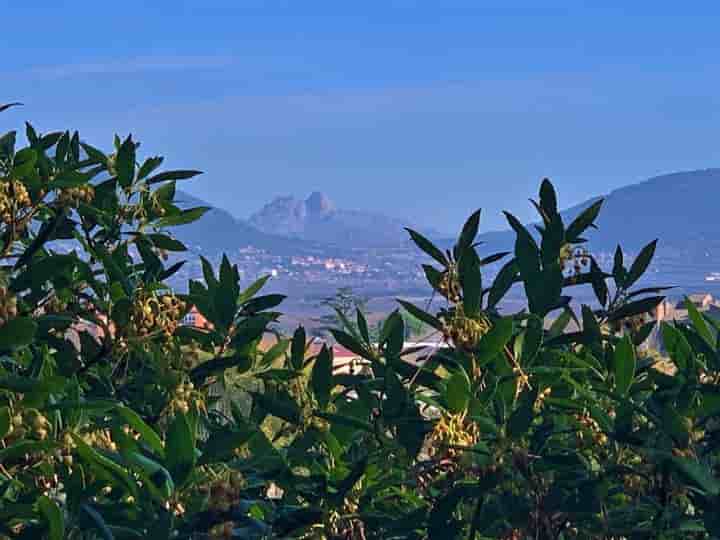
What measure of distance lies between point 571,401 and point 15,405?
28.5 inches

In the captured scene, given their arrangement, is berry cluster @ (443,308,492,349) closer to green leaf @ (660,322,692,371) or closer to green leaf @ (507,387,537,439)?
green leaf @ (507,387,537,439)

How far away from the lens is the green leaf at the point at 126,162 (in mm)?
2154

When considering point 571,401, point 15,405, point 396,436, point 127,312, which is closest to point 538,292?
point 571,401

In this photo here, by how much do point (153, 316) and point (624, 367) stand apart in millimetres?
677

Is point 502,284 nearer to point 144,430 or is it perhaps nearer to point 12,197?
point 144,430

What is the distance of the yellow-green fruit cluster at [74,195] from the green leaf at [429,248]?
593 millimetres

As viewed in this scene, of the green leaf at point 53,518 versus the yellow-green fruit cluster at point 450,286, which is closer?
the green leaf at point 53,518

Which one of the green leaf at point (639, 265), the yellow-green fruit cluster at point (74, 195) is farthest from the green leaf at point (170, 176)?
the green leaf at point (639, 265)

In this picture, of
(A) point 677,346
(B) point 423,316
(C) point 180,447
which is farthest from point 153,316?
(A) point 677,346

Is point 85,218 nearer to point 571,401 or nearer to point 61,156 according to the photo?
point 61,156

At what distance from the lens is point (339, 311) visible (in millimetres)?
1862

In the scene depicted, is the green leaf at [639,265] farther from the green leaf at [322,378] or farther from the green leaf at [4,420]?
the green leaf at [4,420]

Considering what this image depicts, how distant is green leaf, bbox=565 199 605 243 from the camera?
1981 millimetres

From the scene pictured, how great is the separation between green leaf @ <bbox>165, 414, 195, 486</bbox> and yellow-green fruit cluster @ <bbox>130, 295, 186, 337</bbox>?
1.50 ft
